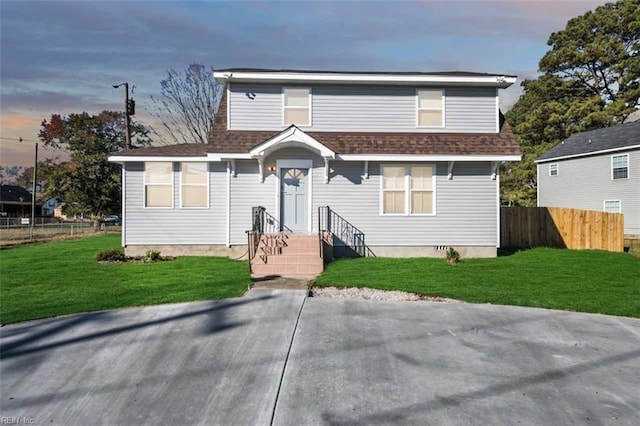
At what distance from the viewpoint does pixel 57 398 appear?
4.53 meters

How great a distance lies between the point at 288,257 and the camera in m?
11.7

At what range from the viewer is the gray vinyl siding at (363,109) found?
14.1 metres

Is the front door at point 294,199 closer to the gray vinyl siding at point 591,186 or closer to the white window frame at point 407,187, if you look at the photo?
the white window frame at point 407,187

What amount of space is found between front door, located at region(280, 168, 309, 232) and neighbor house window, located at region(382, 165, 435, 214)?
2509 mm

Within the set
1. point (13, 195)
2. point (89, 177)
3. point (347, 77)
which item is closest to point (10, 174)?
point (13, 195)

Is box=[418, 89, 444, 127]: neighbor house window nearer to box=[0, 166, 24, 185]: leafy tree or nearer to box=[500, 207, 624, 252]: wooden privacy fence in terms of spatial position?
box=[500, 207, 624, 252]: wooden privacy fence

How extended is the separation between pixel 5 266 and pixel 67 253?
129 inches

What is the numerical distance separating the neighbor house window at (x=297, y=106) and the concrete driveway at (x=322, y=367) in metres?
8.05

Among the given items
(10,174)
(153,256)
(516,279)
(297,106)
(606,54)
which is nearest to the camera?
(516,279)

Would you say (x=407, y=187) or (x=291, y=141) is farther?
(x=407, y=187)

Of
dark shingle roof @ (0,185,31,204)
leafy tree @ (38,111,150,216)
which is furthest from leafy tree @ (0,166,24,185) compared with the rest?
leafy tree @ (38,111,150,216)

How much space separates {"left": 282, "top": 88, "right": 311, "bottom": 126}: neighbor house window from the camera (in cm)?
1420

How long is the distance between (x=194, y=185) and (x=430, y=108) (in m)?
8.02

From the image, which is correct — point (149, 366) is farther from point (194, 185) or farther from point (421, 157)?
point (421, 157)
